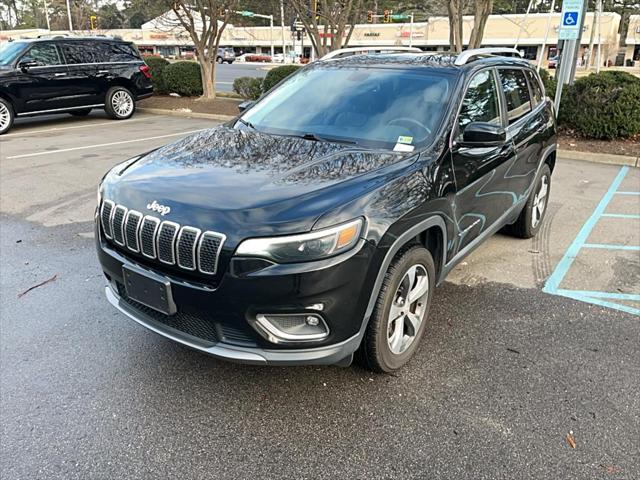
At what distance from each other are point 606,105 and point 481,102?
7544 mm

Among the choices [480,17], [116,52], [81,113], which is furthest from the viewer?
[81,113]

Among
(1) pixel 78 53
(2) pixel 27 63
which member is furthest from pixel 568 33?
(2) pixel 27 63

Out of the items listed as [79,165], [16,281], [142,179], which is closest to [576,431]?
[142,179]

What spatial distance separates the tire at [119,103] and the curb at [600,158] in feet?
34.7

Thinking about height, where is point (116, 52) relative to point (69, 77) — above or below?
above

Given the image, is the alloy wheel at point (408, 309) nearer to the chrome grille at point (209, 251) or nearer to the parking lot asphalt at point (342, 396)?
the parking lot asphalt at point (342, 396)

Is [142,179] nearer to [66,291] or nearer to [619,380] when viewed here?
[66,291]

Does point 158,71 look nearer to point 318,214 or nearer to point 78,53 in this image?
point 78,53

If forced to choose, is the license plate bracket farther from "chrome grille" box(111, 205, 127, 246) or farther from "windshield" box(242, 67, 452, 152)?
"windshield" box(242, 67, 452, 152)

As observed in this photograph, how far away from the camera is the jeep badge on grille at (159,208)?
8.55 feet

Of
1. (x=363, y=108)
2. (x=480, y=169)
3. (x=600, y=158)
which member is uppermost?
(x=363, y=108)

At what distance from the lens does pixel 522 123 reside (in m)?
4.54

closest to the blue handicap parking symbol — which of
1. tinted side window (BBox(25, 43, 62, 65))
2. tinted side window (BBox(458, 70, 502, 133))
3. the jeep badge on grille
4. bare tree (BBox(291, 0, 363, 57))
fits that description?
bare tree (BBox(291, 0, 363, 57))

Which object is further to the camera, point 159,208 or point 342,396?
point 342,396
